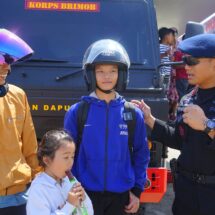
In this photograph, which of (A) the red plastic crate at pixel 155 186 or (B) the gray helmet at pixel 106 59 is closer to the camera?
(B) the gray helmet at pixel 106 59

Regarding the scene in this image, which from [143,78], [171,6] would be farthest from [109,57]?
[171,6]

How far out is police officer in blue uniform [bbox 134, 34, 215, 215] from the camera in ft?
8.17

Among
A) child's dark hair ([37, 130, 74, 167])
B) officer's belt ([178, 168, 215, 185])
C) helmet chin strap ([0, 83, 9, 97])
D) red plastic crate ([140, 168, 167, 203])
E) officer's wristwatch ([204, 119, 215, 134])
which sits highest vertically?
helmet chin strap ([0, 83, 9, 97])

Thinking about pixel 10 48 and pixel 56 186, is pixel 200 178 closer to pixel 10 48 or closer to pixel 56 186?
pixel 56 186

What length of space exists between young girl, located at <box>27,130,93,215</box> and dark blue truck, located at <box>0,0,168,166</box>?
1.37m

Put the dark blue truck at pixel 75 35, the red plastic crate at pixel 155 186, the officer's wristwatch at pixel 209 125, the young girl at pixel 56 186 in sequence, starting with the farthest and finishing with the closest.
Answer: the dark blue truck at pixel 75 35, the red plastic crate at pixel 155 186, the officer's wristwatch at pixel 209 125, the young girl at pixel 56 186

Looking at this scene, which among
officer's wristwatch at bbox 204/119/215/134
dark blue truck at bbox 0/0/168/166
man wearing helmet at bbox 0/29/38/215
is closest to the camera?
officer's wristwatch at bbox 204/119/215/134

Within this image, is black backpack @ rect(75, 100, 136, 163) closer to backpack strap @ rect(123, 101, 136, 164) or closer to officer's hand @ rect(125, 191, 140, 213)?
backpack strap @ rect(123, 101, 136, 164)

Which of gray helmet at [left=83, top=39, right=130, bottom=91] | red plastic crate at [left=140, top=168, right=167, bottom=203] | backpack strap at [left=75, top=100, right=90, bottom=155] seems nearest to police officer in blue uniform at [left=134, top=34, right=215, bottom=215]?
gray helmet at [left=83, top=39, right=130, bottom=91]

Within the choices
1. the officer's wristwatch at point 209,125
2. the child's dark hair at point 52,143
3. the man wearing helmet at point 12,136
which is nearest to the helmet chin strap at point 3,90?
the man wearing helmet at point 12,136

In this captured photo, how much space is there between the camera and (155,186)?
11.9ft

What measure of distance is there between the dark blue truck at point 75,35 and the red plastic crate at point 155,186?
138 millimetres

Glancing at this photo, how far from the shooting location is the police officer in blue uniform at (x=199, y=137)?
2490 millimetres

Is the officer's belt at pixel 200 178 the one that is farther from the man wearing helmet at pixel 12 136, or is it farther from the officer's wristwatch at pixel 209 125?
the man wearing helmet at pixel 12 136
